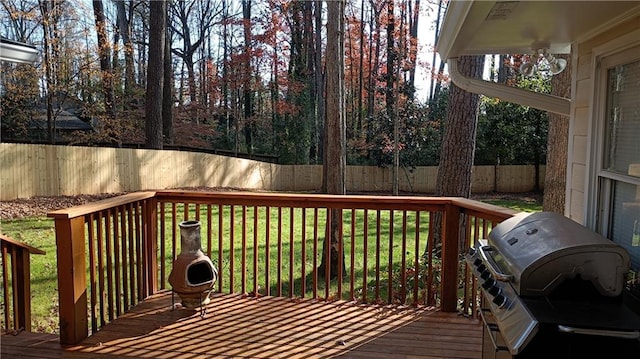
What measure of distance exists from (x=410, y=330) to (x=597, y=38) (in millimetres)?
2116

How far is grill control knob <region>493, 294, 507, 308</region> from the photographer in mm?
1665

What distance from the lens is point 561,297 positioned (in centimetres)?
155

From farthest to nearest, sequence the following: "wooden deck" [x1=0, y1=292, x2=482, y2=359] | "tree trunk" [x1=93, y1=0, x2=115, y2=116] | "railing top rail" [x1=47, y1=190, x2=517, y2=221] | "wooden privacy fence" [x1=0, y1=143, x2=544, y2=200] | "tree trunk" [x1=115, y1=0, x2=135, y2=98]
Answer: "tree trunk" [x1=115, y1=0, x2=135, y2=98] → "tree trunk" [x1=93, y1=0, x2=115, y2=116] → "wooden privacy fence" [x1=0, y1=143, x2=544, y2=200] → "railing top rail" [x1=47, y1=190, x2=517, y2=221] → "wooden deck" [x1=0, y1=292, x2=482, y2=359]

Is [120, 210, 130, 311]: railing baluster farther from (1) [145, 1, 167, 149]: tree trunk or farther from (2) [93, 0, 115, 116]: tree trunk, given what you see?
(2) [93, 0, 115, 116]: tree trunk

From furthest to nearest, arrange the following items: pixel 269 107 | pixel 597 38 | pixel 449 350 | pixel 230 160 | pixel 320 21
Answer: pixel 269 107 → pixel 320 21 → pixel 230 160 → pixel 449 350 → pixel 597 38

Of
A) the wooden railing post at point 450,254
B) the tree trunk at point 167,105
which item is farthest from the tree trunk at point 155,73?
the wooden railing post at point 450,254

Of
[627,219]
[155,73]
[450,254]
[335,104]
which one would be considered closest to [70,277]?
[450,254]

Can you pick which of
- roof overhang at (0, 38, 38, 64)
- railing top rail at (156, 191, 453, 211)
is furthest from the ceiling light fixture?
roof overhang at (0, 38, 38, 64)

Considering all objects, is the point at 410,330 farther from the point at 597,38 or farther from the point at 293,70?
the point at 293,70

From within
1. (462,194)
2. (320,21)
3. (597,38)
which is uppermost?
(320,21)

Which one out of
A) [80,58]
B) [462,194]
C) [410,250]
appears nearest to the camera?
[462,194]

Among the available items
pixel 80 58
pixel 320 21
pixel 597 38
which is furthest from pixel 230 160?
pixel 597 38

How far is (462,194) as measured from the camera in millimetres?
6074

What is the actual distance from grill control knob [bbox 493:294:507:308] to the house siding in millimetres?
961
